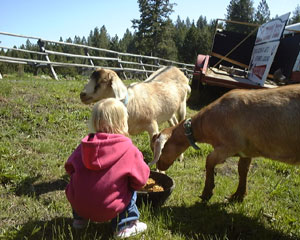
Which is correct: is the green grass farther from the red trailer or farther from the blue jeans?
the red trailer

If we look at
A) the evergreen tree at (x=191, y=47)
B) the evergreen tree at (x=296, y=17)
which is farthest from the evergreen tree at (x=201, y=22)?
the evergreen tree at (x=191, y=47)

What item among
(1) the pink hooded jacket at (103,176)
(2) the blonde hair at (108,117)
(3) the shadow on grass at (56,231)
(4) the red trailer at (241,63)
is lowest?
(4) the red trailer at (241,63)

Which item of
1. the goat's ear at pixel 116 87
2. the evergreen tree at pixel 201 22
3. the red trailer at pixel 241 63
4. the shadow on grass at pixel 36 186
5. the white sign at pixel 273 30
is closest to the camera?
the shadow on grass at pixel 36 186

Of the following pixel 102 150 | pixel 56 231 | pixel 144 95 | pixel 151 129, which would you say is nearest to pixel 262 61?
pixel 144 95

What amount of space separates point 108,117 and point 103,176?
0.52 m

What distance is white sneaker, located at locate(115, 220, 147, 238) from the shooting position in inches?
99.7

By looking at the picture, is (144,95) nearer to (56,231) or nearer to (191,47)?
(56,231)

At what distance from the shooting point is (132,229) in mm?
2590

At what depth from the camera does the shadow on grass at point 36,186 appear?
3.37 metres

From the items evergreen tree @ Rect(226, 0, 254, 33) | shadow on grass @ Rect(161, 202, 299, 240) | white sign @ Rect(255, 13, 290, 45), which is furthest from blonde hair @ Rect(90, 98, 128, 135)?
evergreen tree @ Rect(226, 0, 254, 33)

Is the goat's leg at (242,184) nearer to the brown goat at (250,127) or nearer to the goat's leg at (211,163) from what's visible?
the brown goat at (250,127)

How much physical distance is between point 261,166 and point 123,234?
10.0ft

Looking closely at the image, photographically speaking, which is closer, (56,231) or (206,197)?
(56,231)

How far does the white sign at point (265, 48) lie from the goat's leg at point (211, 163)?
17.5 feet
